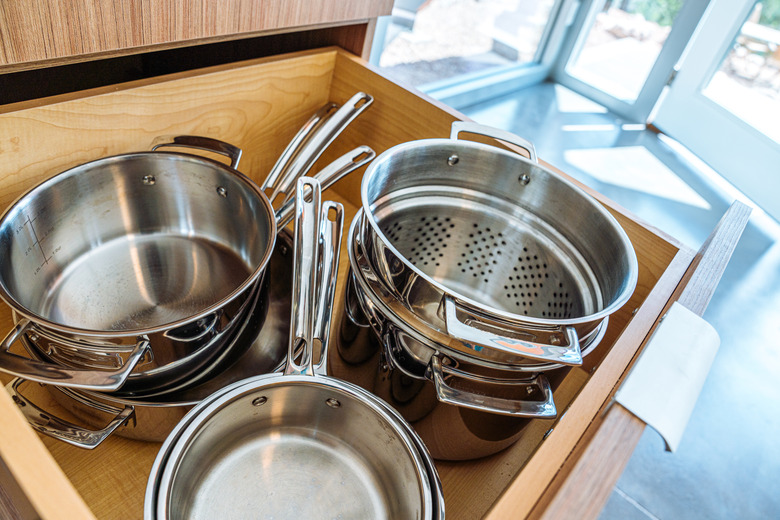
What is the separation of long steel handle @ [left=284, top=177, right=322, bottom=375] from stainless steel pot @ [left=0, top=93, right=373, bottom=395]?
0.04 m

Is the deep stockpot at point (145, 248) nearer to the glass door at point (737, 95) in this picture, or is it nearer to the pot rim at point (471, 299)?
the pot rim at point (471, 299)

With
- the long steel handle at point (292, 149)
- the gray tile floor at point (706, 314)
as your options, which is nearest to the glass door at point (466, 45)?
the gray tile floor at point (706, 314)

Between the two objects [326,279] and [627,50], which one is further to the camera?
[627,50]

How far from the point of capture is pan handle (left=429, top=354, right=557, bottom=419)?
1.41 feet

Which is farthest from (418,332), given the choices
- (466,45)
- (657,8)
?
(657,8)

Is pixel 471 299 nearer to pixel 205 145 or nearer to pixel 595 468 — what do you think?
pixel 595 468

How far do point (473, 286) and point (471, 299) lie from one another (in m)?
0.28

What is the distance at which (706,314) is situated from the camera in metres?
1.60

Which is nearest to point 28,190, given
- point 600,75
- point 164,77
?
point 164,77

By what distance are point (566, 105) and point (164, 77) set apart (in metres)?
2.27

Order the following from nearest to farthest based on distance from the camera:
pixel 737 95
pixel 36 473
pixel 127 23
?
pixel 36 473, pixel 127 23, pixel 737 95

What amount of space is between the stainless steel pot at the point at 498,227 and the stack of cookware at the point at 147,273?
0.27 feet

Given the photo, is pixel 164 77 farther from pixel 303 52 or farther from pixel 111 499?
pixel 111 499

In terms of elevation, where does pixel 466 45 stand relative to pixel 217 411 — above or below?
below
